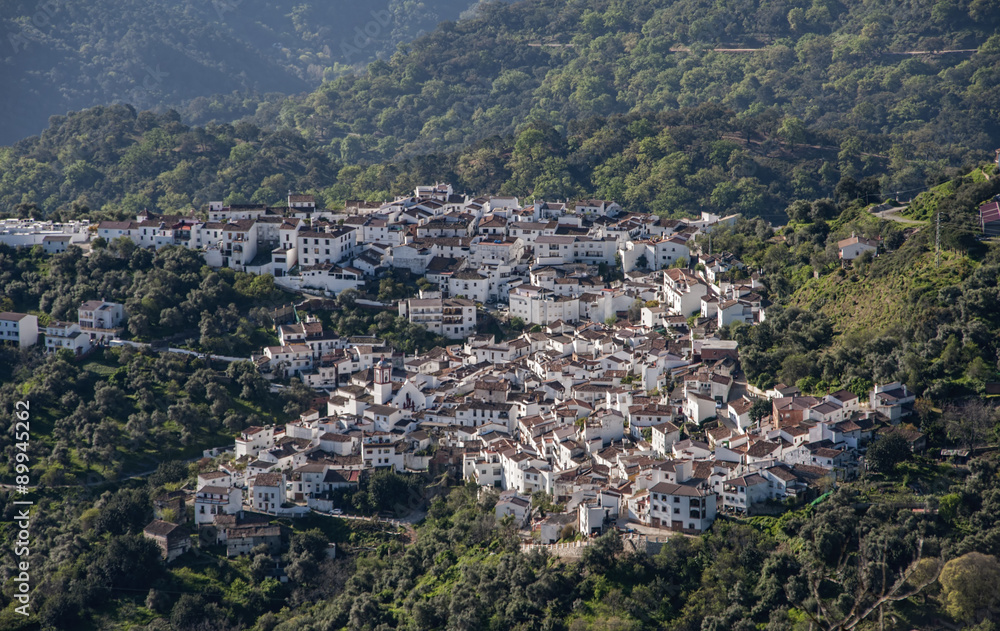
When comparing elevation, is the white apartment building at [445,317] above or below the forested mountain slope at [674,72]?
A: below

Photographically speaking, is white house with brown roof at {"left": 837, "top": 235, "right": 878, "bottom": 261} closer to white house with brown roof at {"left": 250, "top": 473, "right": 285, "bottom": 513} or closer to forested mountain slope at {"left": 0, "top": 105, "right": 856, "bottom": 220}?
white house with brown roof at {"left": 250, "top": 473, "right": 285, "bottom": 513}

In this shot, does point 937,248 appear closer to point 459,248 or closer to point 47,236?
point 459,248

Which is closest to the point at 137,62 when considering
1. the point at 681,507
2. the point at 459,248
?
the point at 459,248

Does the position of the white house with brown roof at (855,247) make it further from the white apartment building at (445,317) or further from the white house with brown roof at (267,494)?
the white house with brown roof at (267,494)
